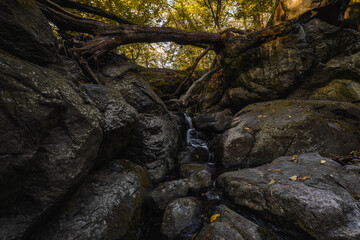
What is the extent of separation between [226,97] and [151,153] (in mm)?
5914

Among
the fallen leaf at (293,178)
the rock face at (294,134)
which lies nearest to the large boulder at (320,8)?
the rock face at (294,134)

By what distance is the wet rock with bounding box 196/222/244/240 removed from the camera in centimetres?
221

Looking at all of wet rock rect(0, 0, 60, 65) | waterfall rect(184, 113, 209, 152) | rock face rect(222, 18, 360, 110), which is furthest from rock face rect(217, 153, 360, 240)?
wet rock rect(0, 0, 60, 65)

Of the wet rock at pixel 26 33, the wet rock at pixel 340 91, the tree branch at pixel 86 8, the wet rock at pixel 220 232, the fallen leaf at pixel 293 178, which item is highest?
the tree branch at pixel 86 8

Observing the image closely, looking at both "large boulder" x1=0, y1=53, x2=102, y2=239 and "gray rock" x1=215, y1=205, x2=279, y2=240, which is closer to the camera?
"large boulder" x1=0, y1=53, x2=102, y2=239

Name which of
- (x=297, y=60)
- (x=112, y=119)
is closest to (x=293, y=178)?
(x=112, y=119)

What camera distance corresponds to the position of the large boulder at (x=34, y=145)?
66.1 inches

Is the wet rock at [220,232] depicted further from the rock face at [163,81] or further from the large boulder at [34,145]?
the rock face at [163,81]

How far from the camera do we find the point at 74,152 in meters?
2.32

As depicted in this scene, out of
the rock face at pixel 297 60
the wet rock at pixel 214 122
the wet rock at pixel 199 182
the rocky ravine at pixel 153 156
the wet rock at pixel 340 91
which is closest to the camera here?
the rocky ravine at pixel 153 156

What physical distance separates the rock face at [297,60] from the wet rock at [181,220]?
6.17m

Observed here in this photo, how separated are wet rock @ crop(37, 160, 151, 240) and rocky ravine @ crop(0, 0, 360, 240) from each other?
17mm

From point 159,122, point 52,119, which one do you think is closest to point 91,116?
point 52,119

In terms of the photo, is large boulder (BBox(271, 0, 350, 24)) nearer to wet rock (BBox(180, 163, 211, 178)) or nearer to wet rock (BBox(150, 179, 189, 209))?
wet rock (BBox(180, 163, 211, 178))
